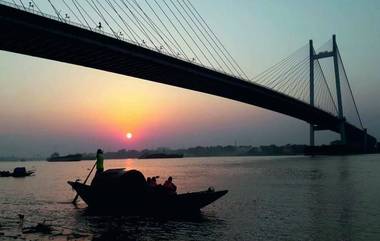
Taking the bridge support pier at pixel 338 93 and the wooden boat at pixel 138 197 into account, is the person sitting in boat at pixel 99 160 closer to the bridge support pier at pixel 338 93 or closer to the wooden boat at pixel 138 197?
the wooden boat at pixel 138 197

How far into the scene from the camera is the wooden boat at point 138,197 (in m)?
19.6

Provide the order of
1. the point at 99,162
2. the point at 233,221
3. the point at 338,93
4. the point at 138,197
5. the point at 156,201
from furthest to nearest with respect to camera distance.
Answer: the point at 338,93, the point at 99,162, the point at 138,197, the point at 156,201, the point at 233,221

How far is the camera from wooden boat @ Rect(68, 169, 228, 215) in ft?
64.2

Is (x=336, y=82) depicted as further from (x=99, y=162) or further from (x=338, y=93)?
(x=99, y=162)

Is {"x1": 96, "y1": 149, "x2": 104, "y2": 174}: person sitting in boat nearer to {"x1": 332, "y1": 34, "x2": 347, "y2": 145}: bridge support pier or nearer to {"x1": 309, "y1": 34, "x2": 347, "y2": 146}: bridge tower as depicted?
{"x1": 309, "y1": 34, "x2": 347, "y2": 146}: bridge tower

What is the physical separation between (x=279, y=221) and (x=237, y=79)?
39940mm

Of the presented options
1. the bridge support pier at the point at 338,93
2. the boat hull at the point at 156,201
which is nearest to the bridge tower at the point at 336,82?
the bridge support pier at the point at 338,93

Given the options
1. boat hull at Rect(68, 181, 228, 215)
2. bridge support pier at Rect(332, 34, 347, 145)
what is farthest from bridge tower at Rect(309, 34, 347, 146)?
boat hull at Rect(68, 181, 228, 215)

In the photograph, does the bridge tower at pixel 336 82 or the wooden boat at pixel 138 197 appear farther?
the bridge tower at pixel 336 82

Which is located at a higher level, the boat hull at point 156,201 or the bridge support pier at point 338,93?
the bridge support pier at point 338,93

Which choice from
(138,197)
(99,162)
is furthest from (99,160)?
(138,197)

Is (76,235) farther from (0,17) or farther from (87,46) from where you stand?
(87,46)

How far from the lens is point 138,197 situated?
2006 centimetres

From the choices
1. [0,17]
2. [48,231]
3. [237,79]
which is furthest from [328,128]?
[48,231]
